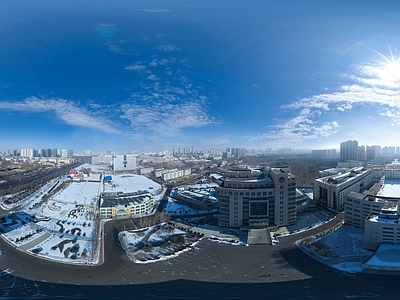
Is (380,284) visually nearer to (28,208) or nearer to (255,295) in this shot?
(255,295)

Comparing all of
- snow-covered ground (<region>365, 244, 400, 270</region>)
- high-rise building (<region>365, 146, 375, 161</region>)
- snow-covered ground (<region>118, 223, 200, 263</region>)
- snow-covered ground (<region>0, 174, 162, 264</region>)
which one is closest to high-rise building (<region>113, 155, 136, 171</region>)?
snow-covered ground (<region>0, 174, 162, 264</region>)

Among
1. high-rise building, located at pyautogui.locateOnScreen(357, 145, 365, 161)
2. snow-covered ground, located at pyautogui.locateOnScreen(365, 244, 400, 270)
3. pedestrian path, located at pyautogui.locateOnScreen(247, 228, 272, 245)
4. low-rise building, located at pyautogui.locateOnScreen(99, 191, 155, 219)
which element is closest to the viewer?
snow-covered ground, located at pyautogui.locateOnScreen(365, 244, 400, 270)

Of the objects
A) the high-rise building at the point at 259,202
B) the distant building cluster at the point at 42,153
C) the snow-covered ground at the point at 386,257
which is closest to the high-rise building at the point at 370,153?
the high-rise building at the point at 259,202

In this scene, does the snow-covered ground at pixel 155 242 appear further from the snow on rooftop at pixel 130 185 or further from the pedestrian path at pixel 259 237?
the snow on rooftop at pixel 130 185

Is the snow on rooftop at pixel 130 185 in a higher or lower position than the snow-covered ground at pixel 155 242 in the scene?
higher

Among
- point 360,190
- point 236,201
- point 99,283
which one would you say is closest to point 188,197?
point 236,201

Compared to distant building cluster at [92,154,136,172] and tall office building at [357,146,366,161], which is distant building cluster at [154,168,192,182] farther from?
tall office building at [357,146,366,161]


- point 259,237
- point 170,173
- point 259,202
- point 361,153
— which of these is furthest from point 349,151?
point 170,173
